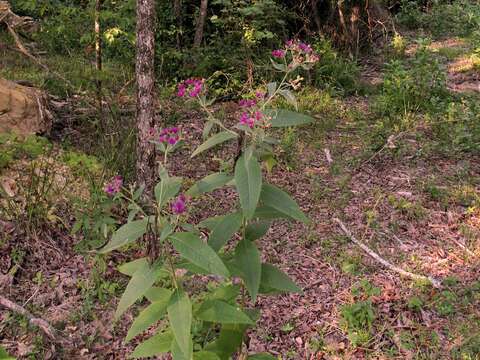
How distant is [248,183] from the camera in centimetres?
188

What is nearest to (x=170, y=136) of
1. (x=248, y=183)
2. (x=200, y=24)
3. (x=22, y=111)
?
(x=248, y=183)

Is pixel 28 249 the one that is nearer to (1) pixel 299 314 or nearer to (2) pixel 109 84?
(1) pixel 299 314

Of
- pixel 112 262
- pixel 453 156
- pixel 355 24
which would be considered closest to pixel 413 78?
pixel 453 156

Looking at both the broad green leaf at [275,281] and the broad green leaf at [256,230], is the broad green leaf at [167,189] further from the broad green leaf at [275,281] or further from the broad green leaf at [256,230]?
the broad green leaf at [275,281]

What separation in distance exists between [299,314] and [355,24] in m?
6.48

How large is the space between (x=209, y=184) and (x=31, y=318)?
2.06 m

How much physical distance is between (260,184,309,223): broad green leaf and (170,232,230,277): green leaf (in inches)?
14.5

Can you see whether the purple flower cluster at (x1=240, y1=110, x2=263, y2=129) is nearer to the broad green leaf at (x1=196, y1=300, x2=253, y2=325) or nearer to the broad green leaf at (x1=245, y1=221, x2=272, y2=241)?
the broad green leaf at (x1=245, y1=221, x2=272, y2=241)

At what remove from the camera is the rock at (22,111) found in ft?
16.7

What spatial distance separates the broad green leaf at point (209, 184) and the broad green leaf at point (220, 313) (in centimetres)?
Result: 50

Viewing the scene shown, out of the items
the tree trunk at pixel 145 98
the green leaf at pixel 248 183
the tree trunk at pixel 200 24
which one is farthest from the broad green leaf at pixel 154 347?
the tree trunk at pixel 200 24

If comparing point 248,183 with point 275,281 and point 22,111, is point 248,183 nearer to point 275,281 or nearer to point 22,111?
point 275,281

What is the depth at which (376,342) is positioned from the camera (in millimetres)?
3229

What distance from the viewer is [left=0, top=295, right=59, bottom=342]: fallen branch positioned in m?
3.19
